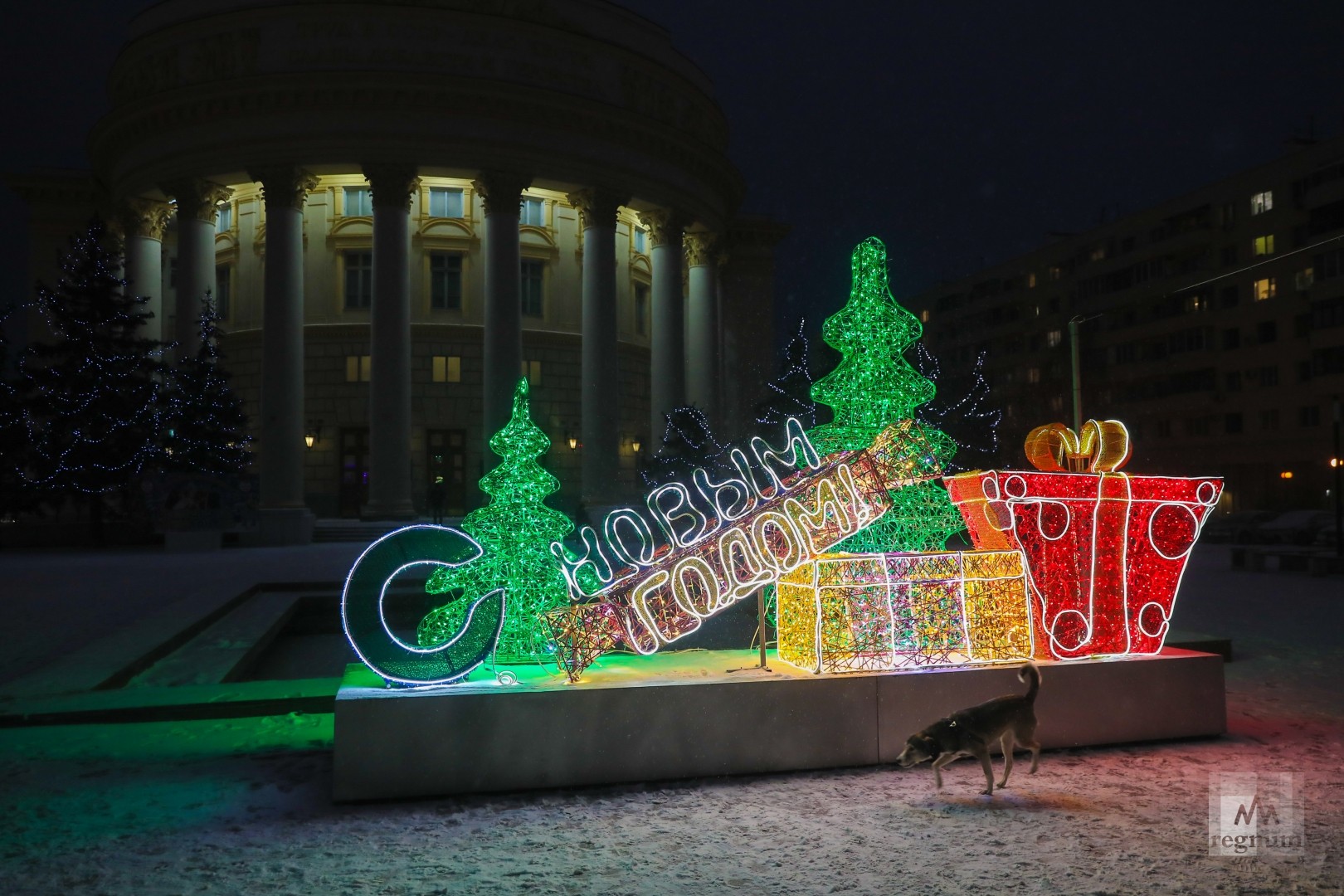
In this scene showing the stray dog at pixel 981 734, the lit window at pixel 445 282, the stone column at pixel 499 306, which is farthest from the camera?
the lit window at pixel 445 282

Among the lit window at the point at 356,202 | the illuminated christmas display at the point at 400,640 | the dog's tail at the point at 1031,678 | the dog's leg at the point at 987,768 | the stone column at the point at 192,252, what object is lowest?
the dog's leg at the point at 987,768

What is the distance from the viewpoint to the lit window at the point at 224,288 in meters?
47.6

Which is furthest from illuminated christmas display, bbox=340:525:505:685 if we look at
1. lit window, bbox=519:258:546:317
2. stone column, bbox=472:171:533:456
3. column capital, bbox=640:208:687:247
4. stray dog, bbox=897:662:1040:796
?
lit window, bbox=519:258:546:317

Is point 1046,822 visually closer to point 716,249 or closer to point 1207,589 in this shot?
point 1207,589

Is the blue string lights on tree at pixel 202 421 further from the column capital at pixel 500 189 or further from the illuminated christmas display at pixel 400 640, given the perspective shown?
the illuminated christmas display at pixel 400 640

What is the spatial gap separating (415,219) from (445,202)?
1508 millimetres

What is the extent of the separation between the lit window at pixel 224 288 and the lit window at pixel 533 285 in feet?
41.9

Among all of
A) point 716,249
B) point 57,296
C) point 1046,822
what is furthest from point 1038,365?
point 1046,822

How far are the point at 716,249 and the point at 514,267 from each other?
13128mm

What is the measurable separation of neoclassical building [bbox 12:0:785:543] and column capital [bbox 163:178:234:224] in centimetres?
8

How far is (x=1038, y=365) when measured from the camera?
88938mm

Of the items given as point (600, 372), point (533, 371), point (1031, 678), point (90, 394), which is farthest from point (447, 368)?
point (1031, 678)

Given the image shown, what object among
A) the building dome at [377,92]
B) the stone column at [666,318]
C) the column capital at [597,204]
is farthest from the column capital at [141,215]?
the stone column at [666,318]

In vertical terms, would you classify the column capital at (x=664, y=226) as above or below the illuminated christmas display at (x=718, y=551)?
above
